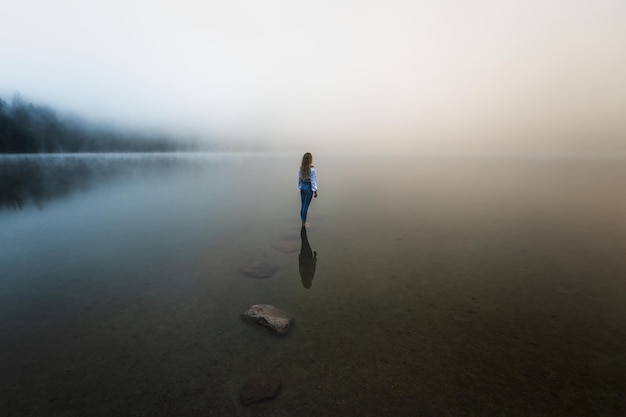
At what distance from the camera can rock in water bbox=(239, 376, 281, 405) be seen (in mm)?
5066

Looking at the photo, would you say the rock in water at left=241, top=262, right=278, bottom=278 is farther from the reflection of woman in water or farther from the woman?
the woman

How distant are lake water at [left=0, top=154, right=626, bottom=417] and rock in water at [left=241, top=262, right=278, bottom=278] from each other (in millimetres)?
281

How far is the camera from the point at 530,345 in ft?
21.2

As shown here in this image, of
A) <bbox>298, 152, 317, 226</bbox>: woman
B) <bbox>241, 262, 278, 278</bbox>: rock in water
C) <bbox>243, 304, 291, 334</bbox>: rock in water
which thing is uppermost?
<bbox>298, 152, 317, 226</bbox>: woman

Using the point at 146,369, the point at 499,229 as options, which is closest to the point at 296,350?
the point at 146,369

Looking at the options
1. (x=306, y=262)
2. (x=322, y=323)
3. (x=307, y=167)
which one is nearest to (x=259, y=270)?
(x=306, y=262)

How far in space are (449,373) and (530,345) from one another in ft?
7.86

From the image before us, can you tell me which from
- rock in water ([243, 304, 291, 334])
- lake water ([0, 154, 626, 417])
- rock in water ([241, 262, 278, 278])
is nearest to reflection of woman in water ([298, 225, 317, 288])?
lake water ([0, 154, 626, 417])

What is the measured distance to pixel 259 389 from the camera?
5.22 metres

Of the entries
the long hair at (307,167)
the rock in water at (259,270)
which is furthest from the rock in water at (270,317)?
the long hair at (307,167)

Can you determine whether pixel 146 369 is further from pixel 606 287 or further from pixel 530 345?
pixel 606 287

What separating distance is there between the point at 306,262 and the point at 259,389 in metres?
6.46

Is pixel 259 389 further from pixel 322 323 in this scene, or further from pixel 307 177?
pixel 307 177

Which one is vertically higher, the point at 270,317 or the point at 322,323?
the point at 270,317
